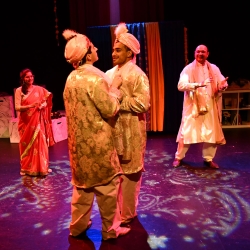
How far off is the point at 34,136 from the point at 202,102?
223 cm

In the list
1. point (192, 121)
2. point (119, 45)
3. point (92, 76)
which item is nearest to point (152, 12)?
point (192, 121)

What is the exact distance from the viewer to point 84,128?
103 inches

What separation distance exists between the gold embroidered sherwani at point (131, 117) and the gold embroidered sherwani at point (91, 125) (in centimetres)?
15

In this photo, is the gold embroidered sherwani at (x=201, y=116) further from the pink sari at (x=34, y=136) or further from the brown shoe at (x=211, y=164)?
the pink sari at (x=34, y=136)

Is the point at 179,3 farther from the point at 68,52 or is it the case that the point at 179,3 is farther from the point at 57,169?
the point at 68,52

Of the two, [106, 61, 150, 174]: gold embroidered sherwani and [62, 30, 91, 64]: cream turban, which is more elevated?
[62, 30, 91, 64]: cream turban

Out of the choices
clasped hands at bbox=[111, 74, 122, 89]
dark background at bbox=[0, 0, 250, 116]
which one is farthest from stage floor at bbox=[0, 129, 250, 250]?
dark background at bbox=[0, 0, 250, 116]

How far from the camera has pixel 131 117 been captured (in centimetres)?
288

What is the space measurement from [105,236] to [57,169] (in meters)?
2.28

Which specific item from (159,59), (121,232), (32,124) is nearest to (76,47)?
(121,232)

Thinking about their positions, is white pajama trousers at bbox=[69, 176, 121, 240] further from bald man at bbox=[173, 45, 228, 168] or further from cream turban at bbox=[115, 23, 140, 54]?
bald man at bbox=[173, 45, 228, 168]

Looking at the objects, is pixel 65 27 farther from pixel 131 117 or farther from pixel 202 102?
pixel 131 117

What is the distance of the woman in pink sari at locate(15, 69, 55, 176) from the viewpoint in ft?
15.0

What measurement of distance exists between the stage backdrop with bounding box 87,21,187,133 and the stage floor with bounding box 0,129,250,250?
1.71 m
